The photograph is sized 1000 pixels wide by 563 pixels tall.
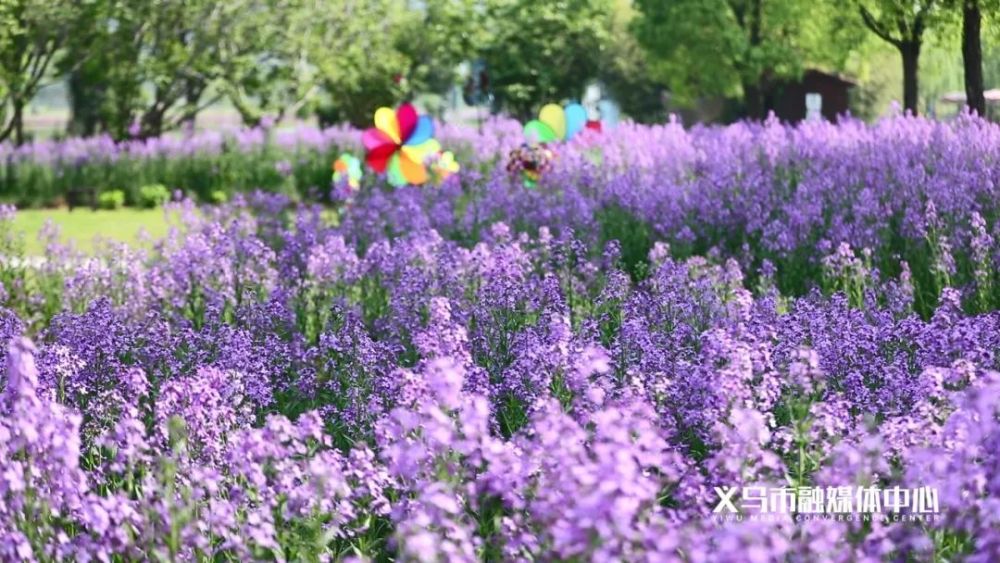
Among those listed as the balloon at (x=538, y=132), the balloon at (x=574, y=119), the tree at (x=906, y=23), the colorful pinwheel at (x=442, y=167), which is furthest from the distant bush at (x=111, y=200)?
the tree at (x=906, y=23)

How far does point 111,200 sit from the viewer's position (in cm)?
2030

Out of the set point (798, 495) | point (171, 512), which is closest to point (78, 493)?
point (171, 512)

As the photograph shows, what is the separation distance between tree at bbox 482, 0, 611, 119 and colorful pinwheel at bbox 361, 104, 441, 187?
73.0 feet

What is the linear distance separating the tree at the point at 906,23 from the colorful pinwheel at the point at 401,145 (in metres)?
5.31

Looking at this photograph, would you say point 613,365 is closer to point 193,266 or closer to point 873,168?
point 193,266

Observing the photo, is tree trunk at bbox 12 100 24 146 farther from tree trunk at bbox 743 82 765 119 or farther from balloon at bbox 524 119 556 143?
tree trunk at bbox 743 82 765 119

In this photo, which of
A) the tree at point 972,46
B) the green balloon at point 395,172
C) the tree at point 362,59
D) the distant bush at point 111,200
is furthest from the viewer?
the tree at point 362,59

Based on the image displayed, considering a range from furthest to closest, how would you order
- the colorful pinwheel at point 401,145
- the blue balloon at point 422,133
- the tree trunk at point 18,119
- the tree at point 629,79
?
1. the tree at point 629,79
2. the tree trunk at point 18,119
3. the blue balloon at point 422,133
4. the colorful pinwheel at point 401,145

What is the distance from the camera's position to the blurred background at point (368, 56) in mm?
20766

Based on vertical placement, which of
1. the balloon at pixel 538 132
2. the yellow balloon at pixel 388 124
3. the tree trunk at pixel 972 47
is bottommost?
the balloon at pixel 538 132

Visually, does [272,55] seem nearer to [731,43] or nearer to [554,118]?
[731,43]

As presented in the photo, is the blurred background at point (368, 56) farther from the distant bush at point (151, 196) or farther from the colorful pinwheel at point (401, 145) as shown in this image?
the colorful pinwheel at point (401, 145)

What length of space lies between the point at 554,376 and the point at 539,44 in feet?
110

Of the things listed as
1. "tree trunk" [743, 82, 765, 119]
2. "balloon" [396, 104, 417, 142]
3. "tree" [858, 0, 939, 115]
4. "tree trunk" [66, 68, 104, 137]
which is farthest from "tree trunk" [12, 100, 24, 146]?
"tree" [858, 0, 939, 115]
